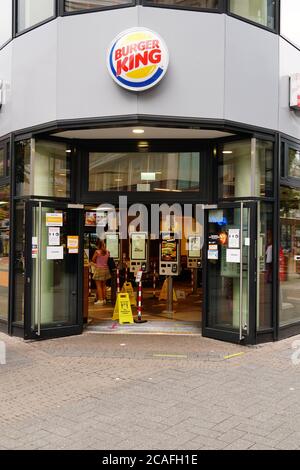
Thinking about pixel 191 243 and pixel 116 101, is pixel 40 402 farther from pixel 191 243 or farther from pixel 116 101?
pixel 191 243

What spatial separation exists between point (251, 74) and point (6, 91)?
4.50 meters

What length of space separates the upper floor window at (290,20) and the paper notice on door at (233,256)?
4135 millimetres

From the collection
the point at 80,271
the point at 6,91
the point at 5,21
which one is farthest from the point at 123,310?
the point at 5,21

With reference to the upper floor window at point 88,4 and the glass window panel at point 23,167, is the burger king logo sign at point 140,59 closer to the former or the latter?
the upper floor window at point 88,4

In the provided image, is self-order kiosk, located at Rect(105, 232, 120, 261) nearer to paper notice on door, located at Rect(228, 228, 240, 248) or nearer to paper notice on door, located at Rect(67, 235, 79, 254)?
paper notice on door, located at Rect(67, 235, 79, 254)

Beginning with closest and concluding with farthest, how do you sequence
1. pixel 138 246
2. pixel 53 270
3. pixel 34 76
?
1. pixel 34 76
2. pixel 53 270
3. pixel 138 246

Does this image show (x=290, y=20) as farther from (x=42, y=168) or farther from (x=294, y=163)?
(x=42, y=168)

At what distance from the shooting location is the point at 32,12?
8.66 m

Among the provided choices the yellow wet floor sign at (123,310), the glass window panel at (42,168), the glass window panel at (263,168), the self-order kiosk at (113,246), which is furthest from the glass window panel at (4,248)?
the glass window panel at (263,168)

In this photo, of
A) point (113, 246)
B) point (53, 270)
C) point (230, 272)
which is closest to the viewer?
point (230, 272)

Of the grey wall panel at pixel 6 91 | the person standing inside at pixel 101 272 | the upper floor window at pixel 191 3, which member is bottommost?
the person standing inside at pixel 101 272

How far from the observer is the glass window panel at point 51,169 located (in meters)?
8.52

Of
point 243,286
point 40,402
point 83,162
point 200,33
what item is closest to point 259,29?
point 200,33

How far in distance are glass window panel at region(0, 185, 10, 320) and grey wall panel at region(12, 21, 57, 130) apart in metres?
1.43
